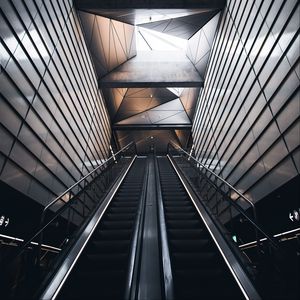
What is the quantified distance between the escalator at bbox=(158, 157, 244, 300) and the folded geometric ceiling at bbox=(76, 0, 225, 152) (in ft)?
23.7

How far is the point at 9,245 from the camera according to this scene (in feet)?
16.2

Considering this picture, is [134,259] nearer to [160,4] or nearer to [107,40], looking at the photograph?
[160,4]

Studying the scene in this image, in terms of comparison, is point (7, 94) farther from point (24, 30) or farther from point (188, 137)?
point (188, 137)

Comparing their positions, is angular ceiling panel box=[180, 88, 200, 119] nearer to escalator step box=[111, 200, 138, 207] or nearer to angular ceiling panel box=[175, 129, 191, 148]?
angular ceiling panel box=[175, 129, 191, 148]

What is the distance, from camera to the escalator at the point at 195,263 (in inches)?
107

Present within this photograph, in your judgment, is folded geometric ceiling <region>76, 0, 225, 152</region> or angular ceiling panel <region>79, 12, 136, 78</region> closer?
folded geometric ceiling <region>76, 0, 225, 152</region>

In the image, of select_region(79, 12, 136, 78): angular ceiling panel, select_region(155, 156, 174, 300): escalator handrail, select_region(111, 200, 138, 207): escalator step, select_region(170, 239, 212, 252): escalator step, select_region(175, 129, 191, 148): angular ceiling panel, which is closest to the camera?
select_region(155, 156, 174, 300): escalator handrail

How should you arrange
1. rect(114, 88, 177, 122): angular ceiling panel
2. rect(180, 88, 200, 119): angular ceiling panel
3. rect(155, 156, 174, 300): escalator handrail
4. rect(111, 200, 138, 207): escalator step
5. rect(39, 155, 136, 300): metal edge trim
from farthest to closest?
rect(114, 88, 177, 122): angular ceiling panel < rect(180, 88, 200, 119): angular ceiling panel < rect(111, 200, 138, 207): escalator step < rect(39, 155, 136, 300): metal edge trim < rect(155, 156, 174, 300): escalator handrail

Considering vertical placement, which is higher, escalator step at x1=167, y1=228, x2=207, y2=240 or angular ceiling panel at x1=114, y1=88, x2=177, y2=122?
angular ceiling panel at x1=114, y1=88, x2=177, y2=122

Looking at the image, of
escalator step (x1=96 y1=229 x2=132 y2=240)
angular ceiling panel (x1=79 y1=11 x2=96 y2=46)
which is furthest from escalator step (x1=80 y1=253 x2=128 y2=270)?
angular ceiling panel (x1=79 y1=11 x2=96 y2=46)

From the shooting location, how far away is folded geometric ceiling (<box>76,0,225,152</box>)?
26.9 feet

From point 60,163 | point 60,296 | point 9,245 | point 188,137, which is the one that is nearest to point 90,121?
point 60,163

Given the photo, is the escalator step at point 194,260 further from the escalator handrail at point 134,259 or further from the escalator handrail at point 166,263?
the escalator handrail at point 134,259

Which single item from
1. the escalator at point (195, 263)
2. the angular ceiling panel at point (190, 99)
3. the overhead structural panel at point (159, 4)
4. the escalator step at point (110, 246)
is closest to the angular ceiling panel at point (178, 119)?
the angular ceiling panel at point (190, 99)
